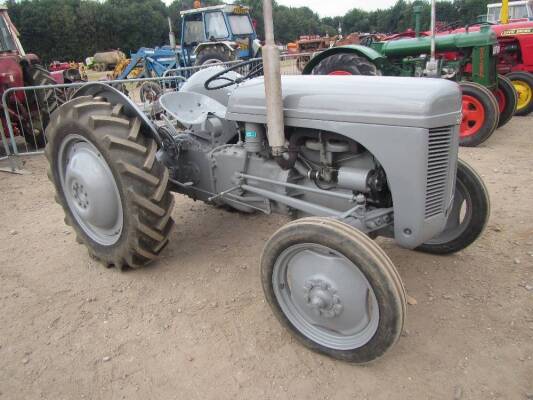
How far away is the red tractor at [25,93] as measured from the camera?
22.1 feet

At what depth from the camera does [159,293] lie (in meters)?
2.95

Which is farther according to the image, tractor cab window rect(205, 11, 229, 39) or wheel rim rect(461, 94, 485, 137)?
tractor cab window rect(205, 11, 229, 39)

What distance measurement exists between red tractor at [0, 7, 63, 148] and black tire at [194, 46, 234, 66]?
5.29m

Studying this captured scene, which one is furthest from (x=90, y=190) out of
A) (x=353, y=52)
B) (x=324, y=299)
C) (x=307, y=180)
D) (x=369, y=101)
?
(x=353, y=52)

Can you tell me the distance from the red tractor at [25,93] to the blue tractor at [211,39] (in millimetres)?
5475

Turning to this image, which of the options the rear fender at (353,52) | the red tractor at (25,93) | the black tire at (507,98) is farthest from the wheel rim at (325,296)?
the black tire at (507,98)

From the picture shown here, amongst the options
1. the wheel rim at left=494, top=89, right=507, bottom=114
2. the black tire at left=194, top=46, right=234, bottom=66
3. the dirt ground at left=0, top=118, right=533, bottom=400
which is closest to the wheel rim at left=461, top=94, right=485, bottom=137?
the wheel rim at left=494, top=89, right=507, bottom=114

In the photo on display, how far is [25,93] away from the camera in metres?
6.58

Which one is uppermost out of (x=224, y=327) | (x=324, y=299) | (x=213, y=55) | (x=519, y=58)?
(x=213, y=55)

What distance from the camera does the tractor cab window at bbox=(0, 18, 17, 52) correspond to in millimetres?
7279

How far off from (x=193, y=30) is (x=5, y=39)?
7032mm

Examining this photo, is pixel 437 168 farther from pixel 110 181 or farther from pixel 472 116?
pixel 472 116

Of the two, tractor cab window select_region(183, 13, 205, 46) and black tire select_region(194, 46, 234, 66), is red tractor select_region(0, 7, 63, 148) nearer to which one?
black tire select_region(194, 46, 234, 66)

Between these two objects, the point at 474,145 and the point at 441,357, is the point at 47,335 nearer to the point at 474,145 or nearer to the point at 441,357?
the point at 441,357
